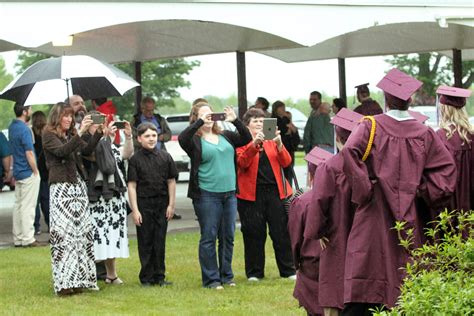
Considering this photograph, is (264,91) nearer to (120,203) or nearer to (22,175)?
(22,175)

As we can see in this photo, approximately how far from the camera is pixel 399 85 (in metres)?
7.18

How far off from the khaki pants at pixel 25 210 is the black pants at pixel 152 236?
3.73 metres

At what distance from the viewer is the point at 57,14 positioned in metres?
12.9

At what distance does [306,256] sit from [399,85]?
1.65 metres

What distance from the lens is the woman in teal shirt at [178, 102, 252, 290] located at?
10883 millimetres

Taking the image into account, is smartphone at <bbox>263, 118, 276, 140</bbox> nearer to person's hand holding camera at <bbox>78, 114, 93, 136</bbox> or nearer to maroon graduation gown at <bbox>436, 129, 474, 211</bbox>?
person's hand holding camera at <bbox>78, 114, 93, 136</bbox>

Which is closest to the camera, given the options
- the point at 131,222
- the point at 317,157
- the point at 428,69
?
the point at 317,157

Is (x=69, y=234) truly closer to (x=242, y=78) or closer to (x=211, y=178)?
(x=211, y=178)

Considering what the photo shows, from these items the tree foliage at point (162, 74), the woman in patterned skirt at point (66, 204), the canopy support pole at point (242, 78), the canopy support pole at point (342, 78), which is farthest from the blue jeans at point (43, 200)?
the tree foliage at point (162, 74)

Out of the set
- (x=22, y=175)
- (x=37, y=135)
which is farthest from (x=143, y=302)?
(x=37, y=135)

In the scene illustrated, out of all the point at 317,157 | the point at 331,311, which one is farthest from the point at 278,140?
the point at 331,311

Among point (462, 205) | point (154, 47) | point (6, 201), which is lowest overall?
point (6, 201)

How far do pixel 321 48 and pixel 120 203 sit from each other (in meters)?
9.06

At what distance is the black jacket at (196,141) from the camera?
10.7 m
